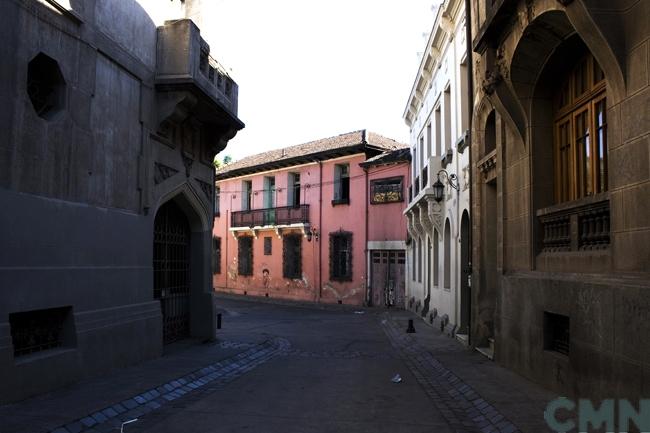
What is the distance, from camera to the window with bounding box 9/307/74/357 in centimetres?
738

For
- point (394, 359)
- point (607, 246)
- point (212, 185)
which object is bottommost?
point (394, 359)

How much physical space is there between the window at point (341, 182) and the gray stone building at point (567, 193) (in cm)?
1923

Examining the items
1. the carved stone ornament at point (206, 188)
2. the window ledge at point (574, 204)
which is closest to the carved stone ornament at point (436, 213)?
the carved stone ornament at point (206, 188)

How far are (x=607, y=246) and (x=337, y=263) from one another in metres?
24.7

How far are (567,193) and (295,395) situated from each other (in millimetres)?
4812

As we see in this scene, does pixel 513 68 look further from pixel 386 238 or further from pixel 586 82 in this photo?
pixel 386 238

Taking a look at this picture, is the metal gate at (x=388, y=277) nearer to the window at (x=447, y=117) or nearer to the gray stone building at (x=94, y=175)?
the window at (x=447, y=117)

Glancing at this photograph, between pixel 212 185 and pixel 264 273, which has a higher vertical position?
pixel 212 185

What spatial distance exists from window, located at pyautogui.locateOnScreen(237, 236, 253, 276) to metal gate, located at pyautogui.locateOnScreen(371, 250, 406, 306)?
10.6m

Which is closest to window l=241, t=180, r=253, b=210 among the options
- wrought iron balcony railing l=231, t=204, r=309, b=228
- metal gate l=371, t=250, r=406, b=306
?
wrought iron balcony railing l=231, t=204, r=309, b=228

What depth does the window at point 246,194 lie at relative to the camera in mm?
38344

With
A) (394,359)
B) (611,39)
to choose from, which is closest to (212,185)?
(394,359)

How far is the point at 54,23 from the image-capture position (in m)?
7.90

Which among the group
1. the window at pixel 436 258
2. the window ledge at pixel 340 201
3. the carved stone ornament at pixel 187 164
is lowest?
the window at pixel 436 258
